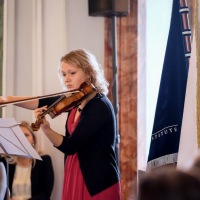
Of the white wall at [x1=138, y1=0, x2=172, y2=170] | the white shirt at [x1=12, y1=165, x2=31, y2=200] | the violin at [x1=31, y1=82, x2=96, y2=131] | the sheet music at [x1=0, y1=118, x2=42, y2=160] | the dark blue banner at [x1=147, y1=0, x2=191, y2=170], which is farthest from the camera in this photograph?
the white wall at [x1=138, y1=0, x2=172, y2=170]

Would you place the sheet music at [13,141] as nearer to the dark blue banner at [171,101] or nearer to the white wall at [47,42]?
the dark blue banner at [171,101]

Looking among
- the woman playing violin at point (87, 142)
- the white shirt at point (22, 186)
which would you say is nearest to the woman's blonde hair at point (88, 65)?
the woman playing violin at point (87, 142)

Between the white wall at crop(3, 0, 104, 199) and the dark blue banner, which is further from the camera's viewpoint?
the white wall at crop(3, 0, 104, 199)

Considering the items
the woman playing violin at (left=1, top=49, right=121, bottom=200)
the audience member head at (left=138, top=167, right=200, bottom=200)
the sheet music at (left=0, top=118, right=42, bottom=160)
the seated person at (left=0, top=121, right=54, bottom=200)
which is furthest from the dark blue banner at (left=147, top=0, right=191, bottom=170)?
the audience member head at (left=138, top=167, right=200, bottom=200)

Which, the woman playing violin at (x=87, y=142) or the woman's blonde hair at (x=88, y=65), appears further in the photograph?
the woman's blonde hair at (x=88, y=65)

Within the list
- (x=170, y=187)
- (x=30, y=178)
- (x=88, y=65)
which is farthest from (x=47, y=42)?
(x=170, y=187)

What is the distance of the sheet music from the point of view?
1.78 meters

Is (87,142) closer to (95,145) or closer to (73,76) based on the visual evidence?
(95,145)

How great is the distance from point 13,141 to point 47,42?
139 cm

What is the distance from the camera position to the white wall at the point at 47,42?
3.08 meters

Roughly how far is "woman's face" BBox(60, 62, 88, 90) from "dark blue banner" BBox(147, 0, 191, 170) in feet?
→ 1.52

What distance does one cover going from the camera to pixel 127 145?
3.06 m

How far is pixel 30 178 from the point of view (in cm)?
290

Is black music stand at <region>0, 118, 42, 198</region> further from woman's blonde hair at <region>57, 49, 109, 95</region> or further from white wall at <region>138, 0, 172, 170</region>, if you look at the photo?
white wall at <region>138, 0, 172, 170</region>
